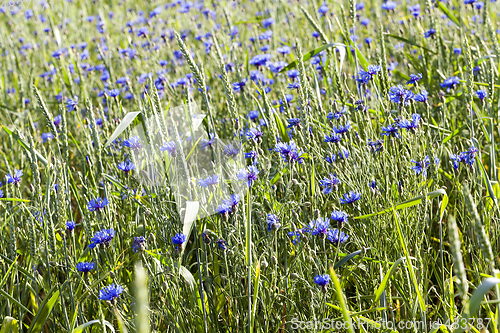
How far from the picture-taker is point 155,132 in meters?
1.66

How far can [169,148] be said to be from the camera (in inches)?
57.6

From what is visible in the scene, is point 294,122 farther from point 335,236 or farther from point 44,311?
point 44,311

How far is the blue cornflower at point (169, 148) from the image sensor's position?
1.45m

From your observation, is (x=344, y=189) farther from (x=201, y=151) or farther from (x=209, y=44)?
(x=209, y=44)

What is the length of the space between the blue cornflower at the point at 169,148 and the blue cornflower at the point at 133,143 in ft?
1.02

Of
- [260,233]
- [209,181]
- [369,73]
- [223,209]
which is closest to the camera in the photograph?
[223,209]

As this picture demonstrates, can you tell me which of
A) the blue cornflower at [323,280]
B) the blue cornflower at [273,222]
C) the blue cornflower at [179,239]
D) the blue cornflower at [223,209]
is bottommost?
the blue cornflower at [323,280]

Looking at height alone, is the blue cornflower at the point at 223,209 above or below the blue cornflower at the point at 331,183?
above

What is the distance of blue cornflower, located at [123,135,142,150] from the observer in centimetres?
175

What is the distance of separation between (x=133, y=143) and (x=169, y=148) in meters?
0.36

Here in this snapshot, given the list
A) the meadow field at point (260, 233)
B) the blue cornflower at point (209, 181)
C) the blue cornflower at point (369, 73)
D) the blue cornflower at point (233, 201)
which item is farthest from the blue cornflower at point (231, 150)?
the blue cornflower at point (369, 73)

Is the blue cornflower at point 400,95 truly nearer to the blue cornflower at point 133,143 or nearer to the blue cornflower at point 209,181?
the blue cornflower at point 209,181

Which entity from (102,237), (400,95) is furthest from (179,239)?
(400,95)

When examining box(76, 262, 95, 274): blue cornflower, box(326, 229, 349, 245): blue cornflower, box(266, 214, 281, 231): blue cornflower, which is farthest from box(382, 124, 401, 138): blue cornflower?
box(76, 262, 95, 274): blue cornflower
